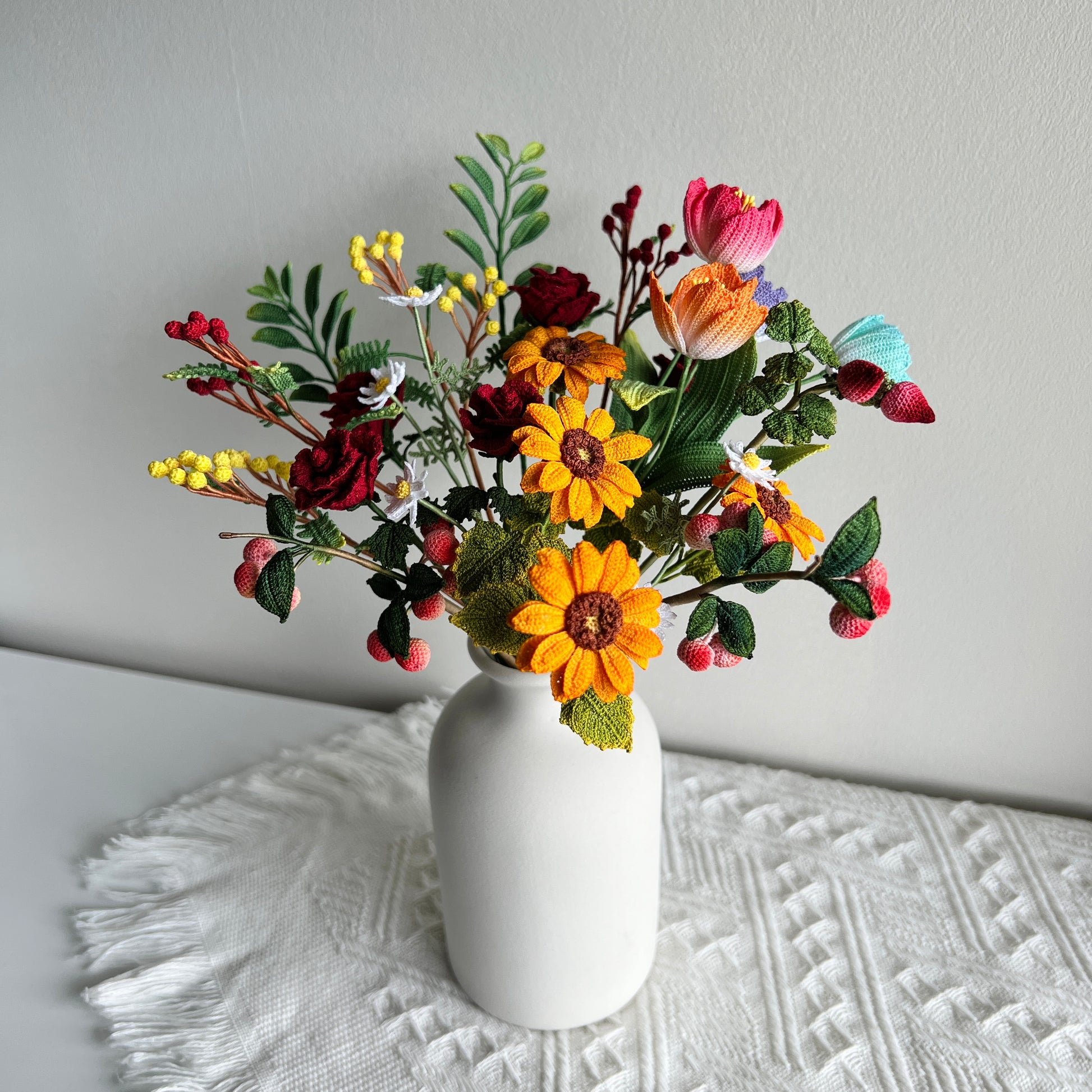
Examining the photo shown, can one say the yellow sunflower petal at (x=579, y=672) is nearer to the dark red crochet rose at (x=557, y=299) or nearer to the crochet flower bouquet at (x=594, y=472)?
the crochet flower bouquet at (x=594, y=472)

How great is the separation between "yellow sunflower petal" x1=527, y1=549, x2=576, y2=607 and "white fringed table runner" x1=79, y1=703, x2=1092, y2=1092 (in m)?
0.27

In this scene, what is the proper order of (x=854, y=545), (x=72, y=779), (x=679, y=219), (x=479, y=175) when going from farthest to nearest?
1. (x=72, y=779)
2. (x=679, y=219)
3. (x=479, y=175)
4. (x=854, y=545)

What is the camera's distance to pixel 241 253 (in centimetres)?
90

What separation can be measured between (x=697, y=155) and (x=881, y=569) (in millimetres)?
449

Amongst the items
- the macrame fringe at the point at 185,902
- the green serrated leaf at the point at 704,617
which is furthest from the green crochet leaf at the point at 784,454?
the macrame fringe at the point at 185,902

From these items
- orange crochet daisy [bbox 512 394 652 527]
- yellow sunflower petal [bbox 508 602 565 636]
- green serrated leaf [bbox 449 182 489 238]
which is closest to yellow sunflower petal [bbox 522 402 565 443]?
orange crochet daisy [bbox 512 394 652 527]

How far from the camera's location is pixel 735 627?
20.1 inches

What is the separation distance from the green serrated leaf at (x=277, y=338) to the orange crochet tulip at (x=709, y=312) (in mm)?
336

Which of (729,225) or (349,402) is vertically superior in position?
(729,225)

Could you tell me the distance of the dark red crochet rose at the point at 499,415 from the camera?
0.50 m

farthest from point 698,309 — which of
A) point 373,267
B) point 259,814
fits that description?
point 259,814

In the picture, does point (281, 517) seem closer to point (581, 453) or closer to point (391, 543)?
point (391, 543)

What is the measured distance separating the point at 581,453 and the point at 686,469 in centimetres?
11

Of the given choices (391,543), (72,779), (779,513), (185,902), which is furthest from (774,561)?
(72,779)
